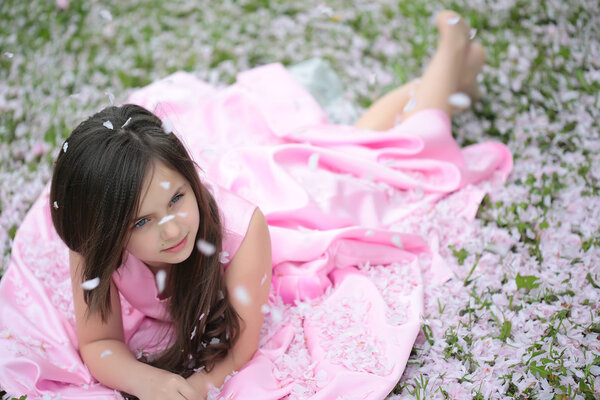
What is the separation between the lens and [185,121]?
2.86 metres

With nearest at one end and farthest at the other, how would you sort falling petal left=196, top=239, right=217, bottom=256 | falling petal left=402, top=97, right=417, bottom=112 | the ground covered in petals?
falling petal left=196, top=239, right=217, bottom=256
the ground covered in petals
falling petal left=402, top=97, right=417, bottom=112

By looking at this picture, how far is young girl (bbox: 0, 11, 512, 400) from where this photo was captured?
5.63 ft

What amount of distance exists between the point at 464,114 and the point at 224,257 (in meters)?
1.83

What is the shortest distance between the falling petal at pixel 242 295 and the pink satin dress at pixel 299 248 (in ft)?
0.45

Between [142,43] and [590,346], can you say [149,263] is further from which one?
[142,43]

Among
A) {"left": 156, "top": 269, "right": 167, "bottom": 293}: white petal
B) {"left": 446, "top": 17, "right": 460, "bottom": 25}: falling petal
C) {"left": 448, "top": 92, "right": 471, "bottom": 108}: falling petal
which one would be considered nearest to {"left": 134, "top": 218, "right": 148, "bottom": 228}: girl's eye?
{"left": 156, "top": 269, "right": 167, "bottom": 293}: white petal

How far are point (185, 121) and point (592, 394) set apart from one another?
201 cm

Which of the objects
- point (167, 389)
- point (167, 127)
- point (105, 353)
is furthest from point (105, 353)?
point (167, 127)

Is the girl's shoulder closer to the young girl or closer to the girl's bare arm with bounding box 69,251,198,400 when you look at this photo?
the young girl

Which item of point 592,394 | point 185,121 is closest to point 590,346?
point 592,394

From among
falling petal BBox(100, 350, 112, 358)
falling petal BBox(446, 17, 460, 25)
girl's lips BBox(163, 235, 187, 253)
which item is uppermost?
falling petal BBox(446, 17, 460, 25)

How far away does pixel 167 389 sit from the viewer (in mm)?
1842

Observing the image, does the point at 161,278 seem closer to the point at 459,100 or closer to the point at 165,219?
the point at 165,219

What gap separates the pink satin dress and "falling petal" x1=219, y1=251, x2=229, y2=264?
0.03 metres
